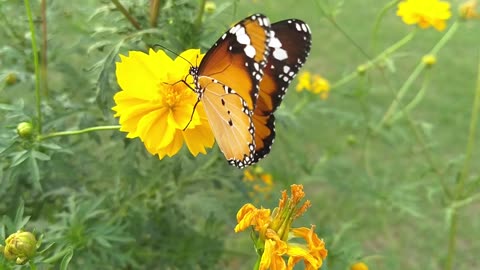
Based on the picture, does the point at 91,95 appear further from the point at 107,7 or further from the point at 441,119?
the point at 441,119

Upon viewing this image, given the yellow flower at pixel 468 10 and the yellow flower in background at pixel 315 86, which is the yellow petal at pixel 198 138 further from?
the yellow flower at pixel 468 10

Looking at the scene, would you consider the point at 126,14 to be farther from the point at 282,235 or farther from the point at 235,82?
the point at 282,235

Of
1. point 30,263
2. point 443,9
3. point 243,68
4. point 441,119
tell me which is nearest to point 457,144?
point 441,119

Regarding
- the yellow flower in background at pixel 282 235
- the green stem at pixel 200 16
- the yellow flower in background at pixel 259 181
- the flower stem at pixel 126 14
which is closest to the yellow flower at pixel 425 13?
the yellow flower in background at pixel 259 181

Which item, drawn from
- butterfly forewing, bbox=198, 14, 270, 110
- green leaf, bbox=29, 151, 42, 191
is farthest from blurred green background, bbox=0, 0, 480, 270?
butterfly forewing, bbox=198, 14, 270, 110

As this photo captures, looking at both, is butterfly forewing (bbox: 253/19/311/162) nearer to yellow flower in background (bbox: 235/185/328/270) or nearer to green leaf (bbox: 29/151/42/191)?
yellow flower in background (bbox: 235/185/328/270)

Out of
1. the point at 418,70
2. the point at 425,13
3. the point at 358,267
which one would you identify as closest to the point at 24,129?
the point at 358,267
